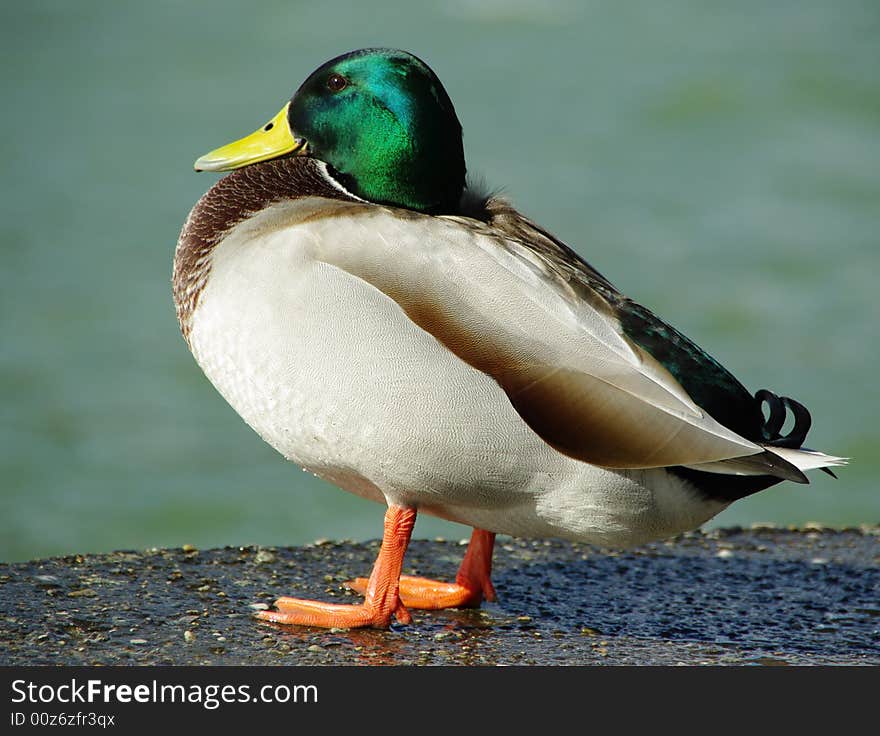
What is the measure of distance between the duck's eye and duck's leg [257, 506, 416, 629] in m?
1.22

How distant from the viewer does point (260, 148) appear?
4.25m

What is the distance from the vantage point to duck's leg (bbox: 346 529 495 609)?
438cm

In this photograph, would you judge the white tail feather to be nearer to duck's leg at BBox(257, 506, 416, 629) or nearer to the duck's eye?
duck's leg at BBox(257, 506, 416, 629)

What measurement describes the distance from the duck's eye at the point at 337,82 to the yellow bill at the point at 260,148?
16 centimetres

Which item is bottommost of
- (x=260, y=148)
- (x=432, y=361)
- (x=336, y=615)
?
(x=336, y=615)

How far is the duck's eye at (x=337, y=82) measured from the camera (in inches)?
161

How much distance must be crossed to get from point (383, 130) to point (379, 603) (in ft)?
4.45

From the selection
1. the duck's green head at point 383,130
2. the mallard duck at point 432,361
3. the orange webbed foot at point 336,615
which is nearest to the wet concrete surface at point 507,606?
the orange webbed foot at point 336,615

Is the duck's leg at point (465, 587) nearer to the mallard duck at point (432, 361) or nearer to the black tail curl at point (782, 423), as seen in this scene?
the mallard duck at point (432, 361)

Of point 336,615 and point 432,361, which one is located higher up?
point 432,361

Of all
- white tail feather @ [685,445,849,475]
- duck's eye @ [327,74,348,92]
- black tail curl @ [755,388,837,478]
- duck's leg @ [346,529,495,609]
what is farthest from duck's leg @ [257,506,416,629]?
duck's eye @ [327,74,348,92]

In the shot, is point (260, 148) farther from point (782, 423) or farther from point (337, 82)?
point (782, 423)

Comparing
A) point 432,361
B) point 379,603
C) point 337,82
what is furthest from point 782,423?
point 337,82
